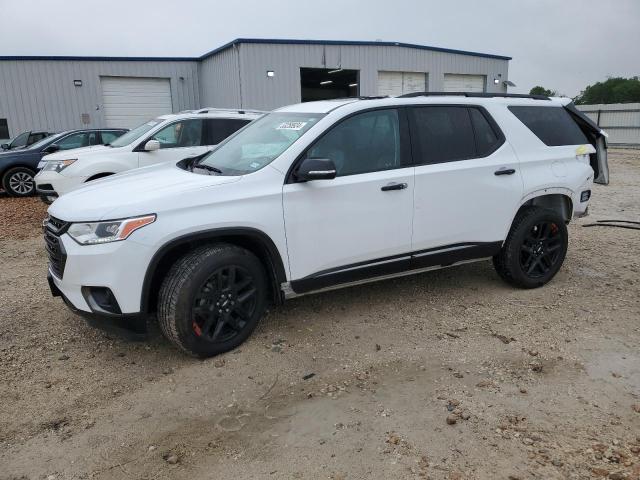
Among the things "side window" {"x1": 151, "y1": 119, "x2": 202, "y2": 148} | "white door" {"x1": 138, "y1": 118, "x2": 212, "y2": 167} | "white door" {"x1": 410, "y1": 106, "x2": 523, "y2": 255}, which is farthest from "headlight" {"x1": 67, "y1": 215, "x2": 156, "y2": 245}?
"side window" {"x1": 151, "y1": 119, "x2": 202, "y2": 148}

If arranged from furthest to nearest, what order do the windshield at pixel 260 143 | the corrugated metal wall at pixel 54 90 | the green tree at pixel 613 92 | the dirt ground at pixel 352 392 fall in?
the green tree at pixel 613 92 → the corrugated metal wall at pixel 54 90 → the windshield at pixel 260 143 → the dirt ground at pixel 352 392

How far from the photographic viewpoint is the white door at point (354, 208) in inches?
152

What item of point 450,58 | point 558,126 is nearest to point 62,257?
point 558,126

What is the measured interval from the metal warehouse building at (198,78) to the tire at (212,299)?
16824mm

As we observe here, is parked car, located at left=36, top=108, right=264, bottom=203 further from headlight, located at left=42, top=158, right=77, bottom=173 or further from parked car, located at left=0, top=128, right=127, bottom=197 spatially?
parked car, located at left=0, top=128, right=127, bottom=197

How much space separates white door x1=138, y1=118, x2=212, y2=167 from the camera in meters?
8.37

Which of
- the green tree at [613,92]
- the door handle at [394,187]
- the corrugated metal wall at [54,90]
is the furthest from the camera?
the green tree at [613,92]

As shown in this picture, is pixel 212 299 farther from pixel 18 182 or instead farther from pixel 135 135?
pixel 18 182

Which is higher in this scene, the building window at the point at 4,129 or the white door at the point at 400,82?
the white door at the point at 400,82

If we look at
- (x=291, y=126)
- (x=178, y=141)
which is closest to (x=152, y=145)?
(x=178, y=141)

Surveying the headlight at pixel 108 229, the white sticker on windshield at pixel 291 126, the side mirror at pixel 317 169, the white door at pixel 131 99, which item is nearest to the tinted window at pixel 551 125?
the white sticker on windshield at pixel 291 126

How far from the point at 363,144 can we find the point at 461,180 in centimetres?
96

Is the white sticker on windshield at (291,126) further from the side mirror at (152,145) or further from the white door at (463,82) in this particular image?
the white door at (463,82)

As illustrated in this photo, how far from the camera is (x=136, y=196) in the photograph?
11.6 ft
